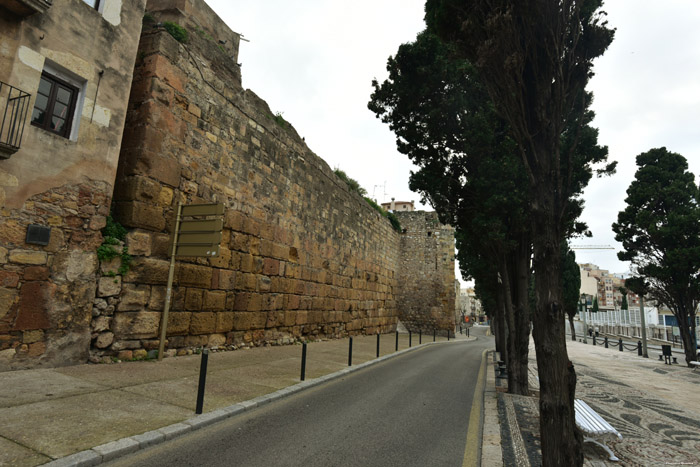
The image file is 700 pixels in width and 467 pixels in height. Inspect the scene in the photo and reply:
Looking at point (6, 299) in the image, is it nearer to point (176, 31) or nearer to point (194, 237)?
point (194, 237)

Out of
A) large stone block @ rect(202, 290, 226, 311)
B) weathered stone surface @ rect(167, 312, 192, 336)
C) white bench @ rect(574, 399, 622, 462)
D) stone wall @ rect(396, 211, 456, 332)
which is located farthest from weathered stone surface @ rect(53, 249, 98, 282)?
stone wall @ rect(396, 211, 456, 332)

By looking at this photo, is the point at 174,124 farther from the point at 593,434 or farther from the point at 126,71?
the point at 593,434

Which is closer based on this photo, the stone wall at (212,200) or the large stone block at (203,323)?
the stone wall at (212,200)

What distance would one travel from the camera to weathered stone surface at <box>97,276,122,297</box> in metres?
6.22

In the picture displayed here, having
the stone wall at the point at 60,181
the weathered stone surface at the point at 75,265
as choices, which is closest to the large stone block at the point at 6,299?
the stone wall at the point at 60,181

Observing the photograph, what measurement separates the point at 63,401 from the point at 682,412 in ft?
33.4

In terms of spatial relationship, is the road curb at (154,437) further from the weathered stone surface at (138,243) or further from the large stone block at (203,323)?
the weathered stone surface at (138,243)

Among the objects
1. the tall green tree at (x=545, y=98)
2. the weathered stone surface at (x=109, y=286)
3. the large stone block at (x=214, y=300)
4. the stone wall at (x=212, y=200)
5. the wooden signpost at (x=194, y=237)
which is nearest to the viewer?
the tall green tree at (x=545, y=98)

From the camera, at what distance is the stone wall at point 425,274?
87.9ft

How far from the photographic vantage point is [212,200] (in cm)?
862

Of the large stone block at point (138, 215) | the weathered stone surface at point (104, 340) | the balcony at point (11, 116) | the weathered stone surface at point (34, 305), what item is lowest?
the weathered stone surface at point (104, 340)

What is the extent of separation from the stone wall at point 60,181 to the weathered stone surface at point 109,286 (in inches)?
5.3

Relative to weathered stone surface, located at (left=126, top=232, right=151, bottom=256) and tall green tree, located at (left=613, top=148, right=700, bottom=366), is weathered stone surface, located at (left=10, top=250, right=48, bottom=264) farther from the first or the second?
tall green tree, located at (left=613, top=148, right=700, bottom=366)

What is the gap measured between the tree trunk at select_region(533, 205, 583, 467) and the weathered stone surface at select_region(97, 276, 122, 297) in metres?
6.61
